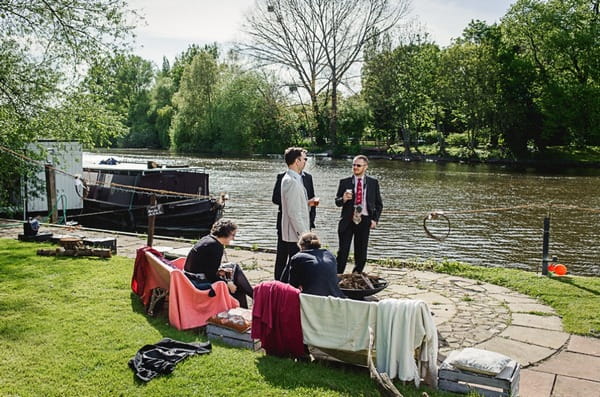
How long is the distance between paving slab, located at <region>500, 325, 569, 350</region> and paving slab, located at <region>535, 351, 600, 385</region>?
26 centimetres

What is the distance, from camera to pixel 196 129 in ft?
192

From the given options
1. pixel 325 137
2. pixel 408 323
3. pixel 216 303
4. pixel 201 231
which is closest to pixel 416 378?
pixel 408 323

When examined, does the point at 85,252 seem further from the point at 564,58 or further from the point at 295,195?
the point at 564,58

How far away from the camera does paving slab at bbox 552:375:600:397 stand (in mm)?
4594

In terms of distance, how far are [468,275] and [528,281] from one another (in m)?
0.89

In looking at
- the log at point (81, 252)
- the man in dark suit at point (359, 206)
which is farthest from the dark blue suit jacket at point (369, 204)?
the log at point (81, 252)

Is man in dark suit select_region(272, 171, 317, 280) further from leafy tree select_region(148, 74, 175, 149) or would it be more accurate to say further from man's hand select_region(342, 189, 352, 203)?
leafy tree select_region(148, 74, 175, 149)

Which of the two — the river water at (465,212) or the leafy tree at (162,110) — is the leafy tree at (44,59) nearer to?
A: the river water at (465,212)

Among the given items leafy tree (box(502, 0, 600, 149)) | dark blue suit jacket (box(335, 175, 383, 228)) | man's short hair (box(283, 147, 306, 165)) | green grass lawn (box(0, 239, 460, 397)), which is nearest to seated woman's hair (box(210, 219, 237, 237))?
man's short hair (box(283, 147, 306, 165))

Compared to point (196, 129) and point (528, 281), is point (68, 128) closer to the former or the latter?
point (528, 281)

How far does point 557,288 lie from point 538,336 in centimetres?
231

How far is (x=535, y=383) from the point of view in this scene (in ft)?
15.8

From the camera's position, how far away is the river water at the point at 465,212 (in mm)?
14734

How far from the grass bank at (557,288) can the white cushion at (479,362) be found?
2142 millimetres
